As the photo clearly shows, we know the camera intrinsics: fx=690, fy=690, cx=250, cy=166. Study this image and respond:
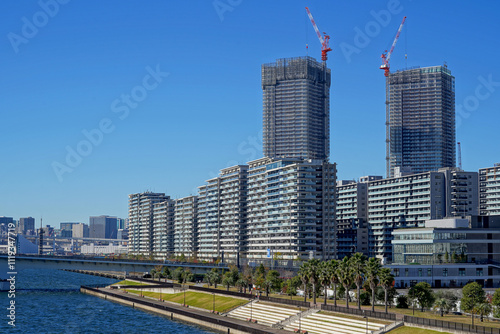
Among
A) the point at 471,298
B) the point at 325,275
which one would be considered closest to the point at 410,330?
the point at 471,298

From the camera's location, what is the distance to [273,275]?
181m

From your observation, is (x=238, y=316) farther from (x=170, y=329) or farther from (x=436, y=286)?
(x=436, y=286)

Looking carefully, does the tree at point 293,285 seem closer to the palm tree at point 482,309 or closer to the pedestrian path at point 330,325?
the pedestrian path at point 330,325

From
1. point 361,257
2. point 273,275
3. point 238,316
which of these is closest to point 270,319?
point 238,316

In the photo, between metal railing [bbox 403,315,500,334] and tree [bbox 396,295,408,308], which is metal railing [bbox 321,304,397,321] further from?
tree [bbox 396,295,408,308]

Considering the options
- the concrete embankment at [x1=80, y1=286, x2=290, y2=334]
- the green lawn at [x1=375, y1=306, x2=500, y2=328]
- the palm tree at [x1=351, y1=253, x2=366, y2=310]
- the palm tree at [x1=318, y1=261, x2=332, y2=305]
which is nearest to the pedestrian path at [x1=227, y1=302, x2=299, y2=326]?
the concrete embankment at [x1=80, y1=286, x2=290, y2=334]

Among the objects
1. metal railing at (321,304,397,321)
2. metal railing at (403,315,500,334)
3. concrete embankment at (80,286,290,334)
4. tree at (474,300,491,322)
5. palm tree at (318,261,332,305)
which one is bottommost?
concrete embankment at (80,286,290,334)

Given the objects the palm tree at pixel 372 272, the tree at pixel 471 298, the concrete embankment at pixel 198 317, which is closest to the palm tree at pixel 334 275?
the palm tree at pixel 372 272

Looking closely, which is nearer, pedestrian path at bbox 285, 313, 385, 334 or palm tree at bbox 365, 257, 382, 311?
pedestrian path at bbox 285, 313, 385, 334

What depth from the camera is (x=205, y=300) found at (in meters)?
166

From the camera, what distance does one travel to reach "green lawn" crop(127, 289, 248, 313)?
5910 inches

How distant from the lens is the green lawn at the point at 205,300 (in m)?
150

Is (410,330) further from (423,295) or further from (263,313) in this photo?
(263,313)

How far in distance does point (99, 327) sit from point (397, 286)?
78912 mm
